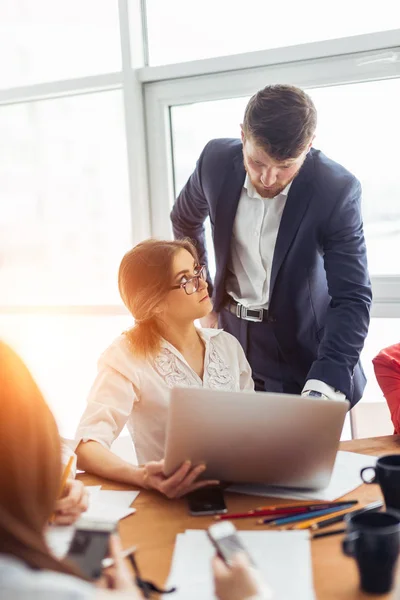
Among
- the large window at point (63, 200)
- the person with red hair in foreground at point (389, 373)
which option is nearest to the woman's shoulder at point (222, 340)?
the person with red hair in foreground at point (389, 373)

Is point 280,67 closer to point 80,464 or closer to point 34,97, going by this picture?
point 34,97

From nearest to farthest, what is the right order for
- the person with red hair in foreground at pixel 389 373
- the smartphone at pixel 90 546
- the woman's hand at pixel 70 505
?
the smartphone at pixel 90 546, the woman's hand at pixel 70 505, the person with red hair in foreground at pixel 389 373

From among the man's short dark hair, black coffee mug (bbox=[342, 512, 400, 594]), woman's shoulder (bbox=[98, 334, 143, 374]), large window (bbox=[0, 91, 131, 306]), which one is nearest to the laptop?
black coffee mug (bbox=[342, 512, 400, 594])

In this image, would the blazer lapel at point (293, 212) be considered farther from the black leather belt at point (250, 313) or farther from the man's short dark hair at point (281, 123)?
the man's short dark hair at point (281, 123)

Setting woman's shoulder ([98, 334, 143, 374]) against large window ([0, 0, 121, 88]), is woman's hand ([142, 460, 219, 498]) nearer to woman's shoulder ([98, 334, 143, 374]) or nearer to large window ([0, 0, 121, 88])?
woman's shoulder ([98, 334, 143, 374])

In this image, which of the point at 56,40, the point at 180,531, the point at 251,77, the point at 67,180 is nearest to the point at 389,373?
the point at 180,531

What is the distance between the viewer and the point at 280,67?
8.94 feet

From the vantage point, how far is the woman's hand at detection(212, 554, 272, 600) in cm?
95

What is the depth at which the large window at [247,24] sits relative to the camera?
263 centimetres

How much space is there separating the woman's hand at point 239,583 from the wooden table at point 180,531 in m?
0.12

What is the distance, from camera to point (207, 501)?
4.52 ft

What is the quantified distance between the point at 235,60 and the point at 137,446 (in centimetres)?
159

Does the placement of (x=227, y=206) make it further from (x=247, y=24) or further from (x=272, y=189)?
(x=247, y=24)

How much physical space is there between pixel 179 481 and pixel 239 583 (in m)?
0.44
